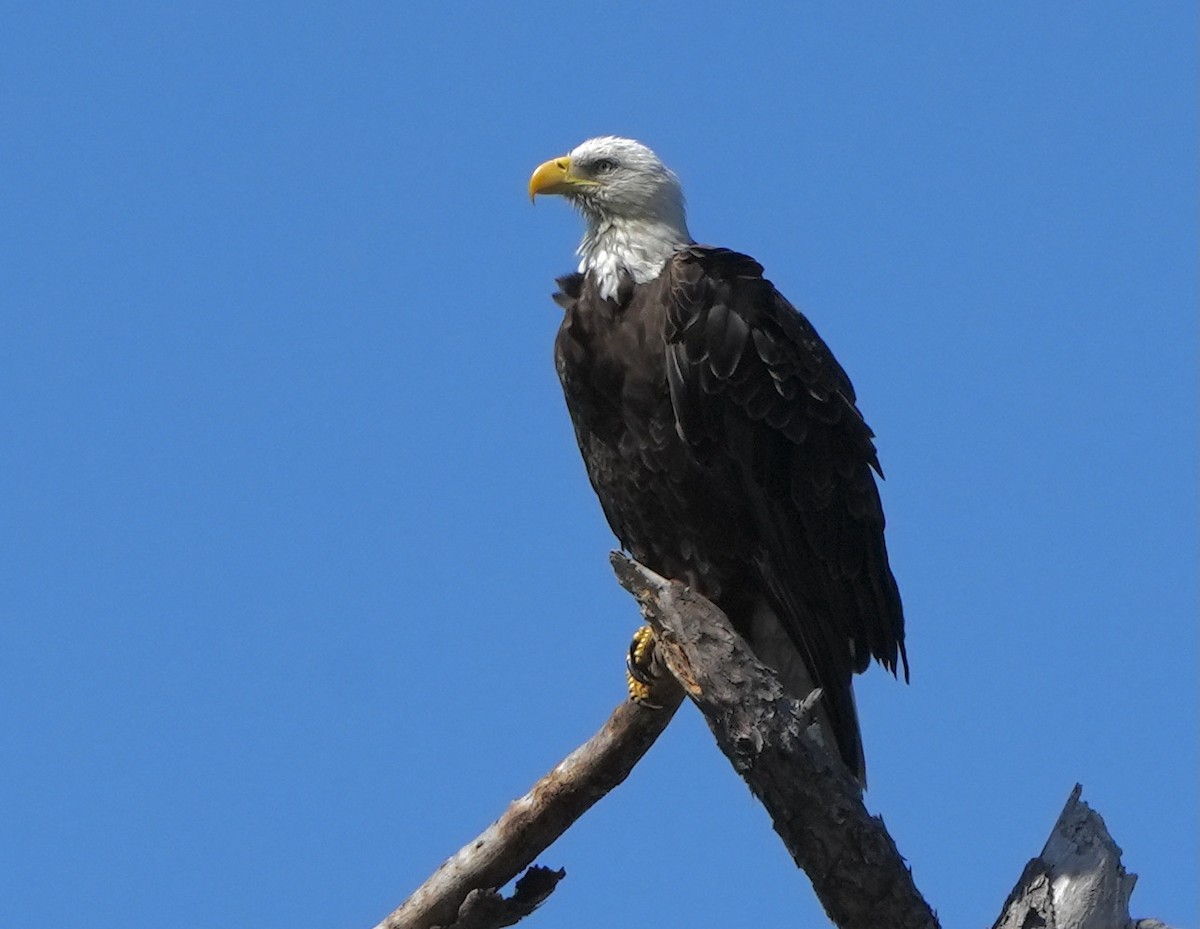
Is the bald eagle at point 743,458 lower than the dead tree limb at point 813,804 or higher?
higher

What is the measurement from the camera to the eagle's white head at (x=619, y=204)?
7020mm

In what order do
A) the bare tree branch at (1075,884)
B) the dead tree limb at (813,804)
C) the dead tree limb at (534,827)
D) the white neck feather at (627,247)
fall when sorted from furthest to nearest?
the white neck feather at (627,247) < the dead tree limb at (534,827) < the dead tree limb at (813,804) < the bare tree branch at (1075,884)

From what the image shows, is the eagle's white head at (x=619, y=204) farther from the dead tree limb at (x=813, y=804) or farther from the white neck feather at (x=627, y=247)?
the dead tree limb at (x=813, y=804)

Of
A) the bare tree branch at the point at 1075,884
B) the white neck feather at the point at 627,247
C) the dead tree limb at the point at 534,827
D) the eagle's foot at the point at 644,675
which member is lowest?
the bare tree branch at the point at 1075,884

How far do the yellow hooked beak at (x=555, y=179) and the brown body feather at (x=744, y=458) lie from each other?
86 centimetres

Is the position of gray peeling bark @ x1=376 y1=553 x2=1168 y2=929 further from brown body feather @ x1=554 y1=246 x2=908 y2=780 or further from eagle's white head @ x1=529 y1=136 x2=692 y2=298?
eagle's white head @ x1=529 y1=136 x2=692 y2=298

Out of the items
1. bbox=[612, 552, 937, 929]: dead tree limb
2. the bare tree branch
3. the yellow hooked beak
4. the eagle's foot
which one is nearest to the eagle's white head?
the yellow hooked beak

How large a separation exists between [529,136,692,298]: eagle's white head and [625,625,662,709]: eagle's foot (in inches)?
53.4

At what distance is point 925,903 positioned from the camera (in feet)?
17.2

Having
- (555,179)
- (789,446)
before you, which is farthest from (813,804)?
(555,179)

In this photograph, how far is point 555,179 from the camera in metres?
7.57

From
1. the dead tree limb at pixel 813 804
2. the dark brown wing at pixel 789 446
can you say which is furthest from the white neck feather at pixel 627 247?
the dead tree limb at pixel 813 804

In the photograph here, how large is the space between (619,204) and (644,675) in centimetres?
203

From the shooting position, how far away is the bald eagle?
21.3 ft
